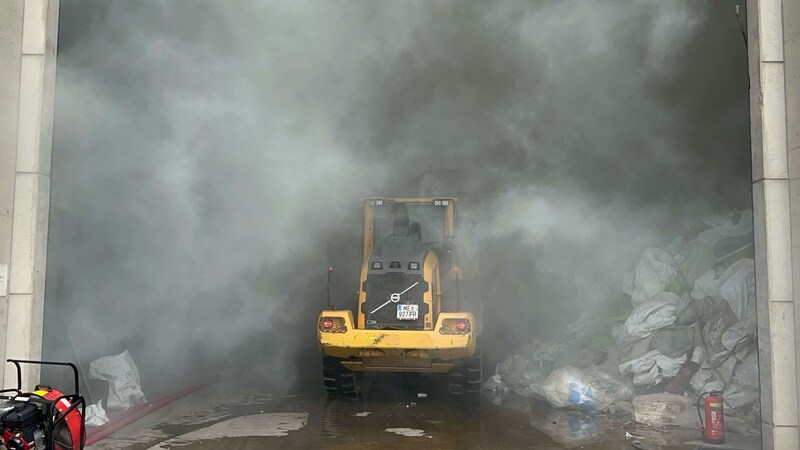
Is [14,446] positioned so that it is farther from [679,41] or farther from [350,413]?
[679,41]

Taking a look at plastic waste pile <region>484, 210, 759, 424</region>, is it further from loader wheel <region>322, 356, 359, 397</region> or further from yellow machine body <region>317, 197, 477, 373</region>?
loader wheel <region>322, 356, 359, 397</region>

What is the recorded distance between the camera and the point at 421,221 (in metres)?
8.74

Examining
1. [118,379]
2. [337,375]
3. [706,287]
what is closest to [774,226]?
[706,287]

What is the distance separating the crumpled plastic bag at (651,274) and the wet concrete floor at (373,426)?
2265 mm

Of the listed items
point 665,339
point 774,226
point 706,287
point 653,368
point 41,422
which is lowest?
point 653,368

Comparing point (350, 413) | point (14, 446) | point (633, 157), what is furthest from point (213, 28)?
point (633, 157)

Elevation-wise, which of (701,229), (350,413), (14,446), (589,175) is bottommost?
(350,413)

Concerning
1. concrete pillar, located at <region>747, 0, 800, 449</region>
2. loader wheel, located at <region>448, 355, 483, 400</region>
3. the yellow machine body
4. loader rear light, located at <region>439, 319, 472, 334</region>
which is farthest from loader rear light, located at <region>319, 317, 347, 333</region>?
concrete pillar, located at <region>747, 0, 800, 449</region>

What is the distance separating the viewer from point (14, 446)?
363cm

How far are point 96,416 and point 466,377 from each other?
159 inches

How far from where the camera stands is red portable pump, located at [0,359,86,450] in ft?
12.0

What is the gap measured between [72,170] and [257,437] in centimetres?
403

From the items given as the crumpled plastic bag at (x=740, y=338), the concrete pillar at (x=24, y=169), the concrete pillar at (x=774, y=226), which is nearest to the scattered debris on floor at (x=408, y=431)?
the concrete pillar at (x=774, y=226)

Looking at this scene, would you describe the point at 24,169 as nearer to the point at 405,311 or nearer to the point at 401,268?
the point at 401,268
